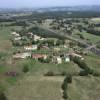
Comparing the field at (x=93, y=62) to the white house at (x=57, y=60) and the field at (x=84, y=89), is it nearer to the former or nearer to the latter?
the white house at (x=57, y=60)

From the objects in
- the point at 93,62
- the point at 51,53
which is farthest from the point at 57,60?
the point at 51,53

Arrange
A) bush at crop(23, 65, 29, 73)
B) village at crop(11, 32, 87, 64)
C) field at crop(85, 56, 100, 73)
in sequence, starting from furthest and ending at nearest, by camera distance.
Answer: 1. village at crop(11, 32, 87, 64)
2. field at crop(85, 56, 100, 73)
3. bush at crop(23, 65, 29, 73)

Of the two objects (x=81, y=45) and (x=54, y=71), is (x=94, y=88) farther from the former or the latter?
(x=81, y=45)

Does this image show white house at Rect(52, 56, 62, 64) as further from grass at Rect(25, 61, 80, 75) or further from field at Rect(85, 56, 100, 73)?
field at Rect(85, 56, 100, 73)

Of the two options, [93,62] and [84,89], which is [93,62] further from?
[84,89]

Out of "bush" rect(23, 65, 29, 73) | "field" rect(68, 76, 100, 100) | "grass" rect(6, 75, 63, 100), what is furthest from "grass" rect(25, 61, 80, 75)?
"field" rect(68, 76, 100, 100)

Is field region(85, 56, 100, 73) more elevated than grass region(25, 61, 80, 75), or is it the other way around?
grass region(25, 61, 80, 75)

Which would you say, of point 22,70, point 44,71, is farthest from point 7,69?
point 44,71
